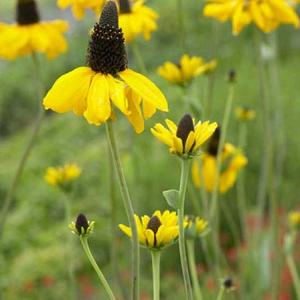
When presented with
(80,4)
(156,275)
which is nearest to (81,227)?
(156,275)

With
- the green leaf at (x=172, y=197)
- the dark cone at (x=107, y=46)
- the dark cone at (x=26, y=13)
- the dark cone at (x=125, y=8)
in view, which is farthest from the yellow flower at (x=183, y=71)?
the green leaf at (x=172, y=197)

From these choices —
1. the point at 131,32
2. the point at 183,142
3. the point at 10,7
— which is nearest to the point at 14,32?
the point at 131,32

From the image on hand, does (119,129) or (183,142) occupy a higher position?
(183,142)

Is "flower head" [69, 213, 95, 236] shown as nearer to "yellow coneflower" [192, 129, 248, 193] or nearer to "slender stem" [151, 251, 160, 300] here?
"slender stem" [151, 251, 160, 300]

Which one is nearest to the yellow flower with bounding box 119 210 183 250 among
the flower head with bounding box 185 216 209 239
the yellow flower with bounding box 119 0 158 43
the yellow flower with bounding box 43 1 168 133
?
the yellow flower with bounding box 43 1 168 133

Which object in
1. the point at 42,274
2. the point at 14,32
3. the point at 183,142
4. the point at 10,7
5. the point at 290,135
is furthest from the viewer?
the point at 10,7

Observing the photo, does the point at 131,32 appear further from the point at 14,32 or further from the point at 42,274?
the point at 42,274
